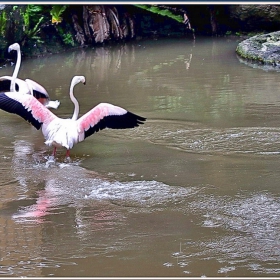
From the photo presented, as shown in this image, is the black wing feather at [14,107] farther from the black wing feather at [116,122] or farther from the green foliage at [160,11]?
the green foliage at [160,11]

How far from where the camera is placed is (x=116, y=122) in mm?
6684

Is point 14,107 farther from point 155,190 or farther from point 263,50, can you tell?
point 263,50

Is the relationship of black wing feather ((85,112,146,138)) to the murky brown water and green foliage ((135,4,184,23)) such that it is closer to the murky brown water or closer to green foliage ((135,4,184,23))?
the murky brown water

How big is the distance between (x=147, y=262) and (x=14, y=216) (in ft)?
4.75

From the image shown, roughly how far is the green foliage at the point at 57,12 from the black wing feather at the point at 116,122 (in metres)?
8.49

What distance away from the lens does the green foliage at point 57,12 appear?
14.6 meters

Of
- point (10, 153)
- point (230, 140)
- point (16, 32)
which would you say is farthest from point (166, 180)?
point (16, 32)

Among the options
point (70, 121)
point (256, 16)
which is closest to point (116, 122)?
point (70, 121)

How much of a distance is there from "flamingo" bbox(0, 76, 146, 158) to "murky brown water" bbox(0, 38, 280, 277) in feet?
1.04

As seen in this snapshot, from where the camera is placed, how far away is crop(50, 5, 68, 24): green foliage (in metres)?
14.6

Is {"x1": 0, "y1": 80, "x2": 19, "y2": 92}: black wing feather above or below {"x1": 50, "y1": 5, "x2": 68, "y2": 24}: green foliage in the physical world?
below

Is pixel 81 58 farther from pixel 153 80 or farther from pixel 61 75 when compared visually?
pixel 153 80

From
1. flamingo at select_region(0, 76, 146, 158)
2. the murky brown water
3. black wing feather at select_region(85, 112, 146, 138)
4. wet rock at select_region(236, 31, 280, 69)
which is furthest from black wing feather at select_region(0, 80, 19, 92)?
wet rock at select_region(236, 31, 280, 69)

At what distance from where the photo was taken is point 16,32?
537 inches
